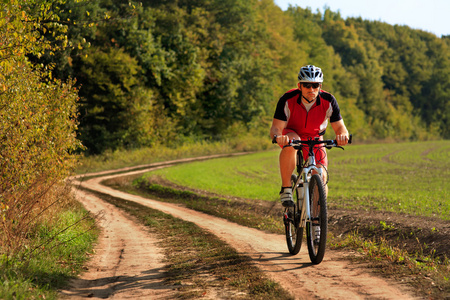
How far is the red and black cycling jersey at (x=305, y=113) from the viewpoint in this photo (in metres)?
7.29

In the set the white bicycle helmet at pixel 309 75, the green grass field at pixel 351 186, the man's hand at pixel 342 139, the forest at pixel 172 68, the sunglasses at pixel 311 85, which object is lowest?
the green grass field at pixel 351 186

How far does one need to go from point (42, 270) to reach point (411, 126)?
9629cm

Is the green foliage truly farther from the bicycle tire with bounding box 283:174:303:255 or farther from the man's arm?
the man's arm

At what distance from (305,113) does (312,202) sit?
135 centimetres

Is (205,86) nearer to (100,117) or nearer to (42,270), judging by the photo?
(100,117)

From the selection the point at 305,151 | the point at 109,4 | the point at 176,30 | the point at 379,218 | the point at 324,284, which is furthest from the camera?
the point at 176,30

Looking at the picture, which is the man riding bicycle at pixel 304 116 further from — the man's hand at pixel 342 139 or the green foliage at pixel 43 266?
the green foliage at pixel 43 266

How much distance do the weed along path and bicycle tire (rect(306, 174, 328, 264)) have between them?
0.20 m

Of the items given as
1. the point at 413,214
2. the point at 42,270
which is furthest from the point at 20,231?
the point at 413,214

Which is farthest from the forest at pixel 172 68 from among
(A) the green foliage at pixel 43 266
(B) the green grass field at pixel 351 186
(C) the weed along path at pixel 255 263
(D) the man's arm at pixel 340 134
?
(B) the green grass field at pixel 351 186

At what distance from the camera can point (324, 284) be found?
19.5ft

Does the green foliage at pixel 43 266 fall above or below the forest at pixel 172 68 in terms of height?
below

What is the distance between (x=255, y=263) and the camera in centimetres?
712

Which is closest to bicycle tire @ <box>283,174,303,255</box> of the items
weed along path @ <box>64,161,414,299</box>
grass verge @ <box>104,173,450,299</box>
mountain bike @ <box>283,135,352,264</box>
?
mountain bike @ <box>283,135,352,264</box>
